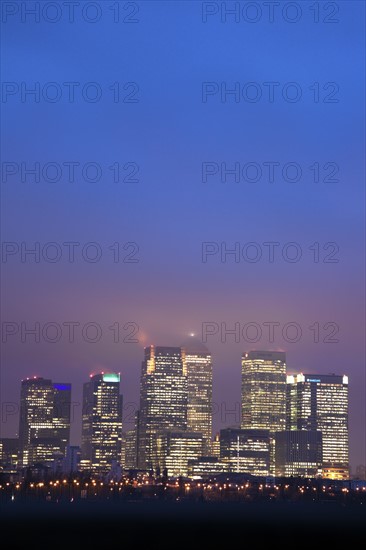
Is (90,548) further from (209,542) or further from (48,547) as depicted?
(209,542)

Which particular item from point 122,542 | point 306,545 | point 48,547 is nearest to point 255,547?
point 306,545

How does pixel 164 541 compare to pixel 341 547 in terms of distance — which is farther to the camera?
pixel 164 541

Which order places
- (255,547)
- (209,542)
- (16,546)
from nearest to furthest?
1. (16,546)
2. (255,547)
3. (209,542)

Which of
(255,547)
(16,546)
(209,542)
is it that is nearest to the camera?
(16,546)

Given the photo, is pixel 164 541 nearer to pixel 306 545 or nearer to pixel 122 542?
A: pixel 122 542

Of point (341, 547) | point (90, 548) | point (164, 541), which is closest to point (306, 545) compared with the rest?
point (341, 547)

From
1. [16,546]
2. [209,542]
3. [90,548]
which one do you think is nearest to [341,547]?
[209,542]

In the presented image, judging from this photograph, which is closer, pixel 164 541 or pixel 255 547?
pixel 255 547
